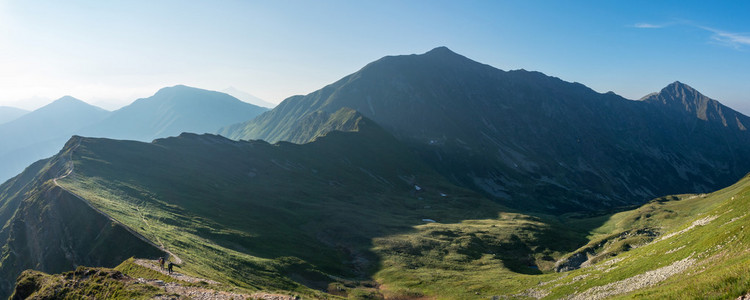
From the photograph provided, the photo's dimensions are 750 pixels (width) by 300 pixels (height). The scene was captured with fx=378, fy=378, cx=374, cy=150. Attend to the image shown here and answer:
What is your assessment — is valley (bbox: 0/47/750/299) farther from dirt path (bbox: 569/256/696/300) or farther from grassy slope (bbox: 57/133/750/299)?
grassy slope (bbox: 57/133/750/299)

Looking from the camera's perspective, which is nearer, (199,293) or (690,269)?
(690,269)

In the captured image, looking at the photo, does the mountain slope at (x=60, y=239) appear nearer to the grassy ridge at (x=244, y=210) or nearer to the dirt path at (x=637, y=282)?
the grassy ridge at (x=244, y=210)

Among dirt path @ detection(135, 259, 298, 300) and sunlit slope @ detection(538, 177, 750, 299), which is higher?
sunlit slope @ detection(538, 177, 750, 299)

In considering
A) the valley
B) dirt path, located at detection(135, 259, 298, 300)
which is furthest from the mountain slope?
dirt path, located at detection(135, 259, 298, 300)

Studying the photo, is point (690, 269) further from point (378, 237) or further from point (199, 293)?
point (378, 237)

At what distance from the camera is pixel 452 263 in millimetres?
99938

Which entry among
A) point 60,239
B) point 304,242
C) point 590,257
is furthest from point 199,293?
point 590,257

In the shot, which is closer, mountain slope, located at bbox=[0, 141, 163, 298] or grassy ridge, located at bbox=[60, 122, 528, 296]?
mountain slope, located at bbox=[0, 141, 163, 298]

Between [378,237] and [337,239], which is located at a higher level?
[378,237]

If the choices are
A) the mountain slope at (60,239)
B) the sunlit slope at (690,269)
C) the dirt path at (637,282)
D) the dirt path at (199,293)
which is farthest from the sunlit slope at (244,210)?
the sunlit slope at (690,269)

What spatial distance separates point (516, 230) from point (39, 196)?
141405 millimetres

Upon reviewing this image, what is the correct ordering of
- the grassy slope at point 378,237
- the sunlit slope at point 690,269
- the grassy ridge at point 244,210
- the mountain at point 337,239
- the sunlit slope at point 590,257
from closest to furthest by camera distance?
the sunlit slope at point 690,269 < the sunlit slope at point 590,257 < the mountain at point 337,239 < the grassy slope at point 378,237 < the grassy ridge at point 244,210

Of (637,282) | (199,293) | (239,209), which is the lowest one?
(239,209)

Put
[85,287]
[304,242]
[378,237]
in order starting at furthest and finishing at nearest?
1. [378,237]
2. [304,242]
3. [85,287]
